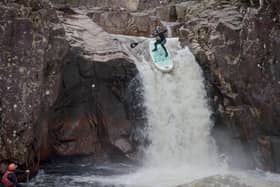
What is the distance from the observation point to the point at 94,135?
548 inches

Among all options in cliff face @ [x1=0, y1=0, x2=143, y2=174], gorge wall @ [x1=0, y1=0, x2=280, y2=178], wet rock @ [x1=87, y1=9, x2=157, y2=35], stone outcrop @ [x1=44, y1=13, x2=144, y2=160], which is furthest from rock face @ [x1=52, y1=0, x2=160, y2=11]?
stone outcrop @ [x1=44, y1=13, x2=144, y2=160]

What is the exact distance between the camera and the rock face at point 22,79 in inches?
398

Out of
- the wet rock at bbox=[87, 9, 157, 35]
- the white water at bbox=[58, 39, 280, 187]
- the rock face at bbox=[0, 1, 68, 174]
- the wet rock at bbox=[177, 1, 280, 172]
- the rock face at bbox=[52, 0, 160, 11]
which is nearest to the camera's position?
the rock face at bbox=[0, 1, 68, 174]

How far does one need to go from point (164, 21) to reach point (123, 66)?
352 inches

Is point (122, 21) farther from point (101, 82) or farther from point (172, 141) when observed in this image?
point (172, 141)

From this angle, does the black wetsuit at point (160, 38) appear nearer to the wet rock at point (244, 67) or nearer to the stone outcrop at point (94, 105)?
the wet rock at point (244, 67)

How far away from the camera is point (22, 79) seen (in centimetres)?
1042

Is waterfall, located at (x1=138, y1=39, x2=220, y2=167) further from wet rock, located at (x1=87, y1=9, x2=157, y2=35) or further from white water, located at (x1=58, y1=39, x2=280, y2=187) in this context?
wet rock, located at (x1=87, y1=9, x2=157, y2=35)

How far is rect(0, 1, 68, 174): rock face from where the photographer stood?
10.1 m

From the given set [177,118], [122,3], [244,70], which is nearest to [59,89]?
[177,118]

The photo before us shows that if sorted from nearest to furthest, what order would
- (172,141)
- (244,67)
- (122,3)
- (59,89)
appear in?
(244,67) < (59,89) < (172,141) < (122,3)

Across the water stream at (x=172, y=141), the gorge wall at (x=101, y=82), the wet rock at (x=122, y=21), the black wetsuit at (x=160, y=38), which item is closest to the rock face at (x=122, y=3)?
the wet rock at (x=122, y=21)

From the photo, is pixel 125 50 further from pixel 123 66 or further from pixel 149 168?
pixel 149 168

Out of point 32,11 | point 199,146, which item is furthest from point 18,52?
point 199,146
